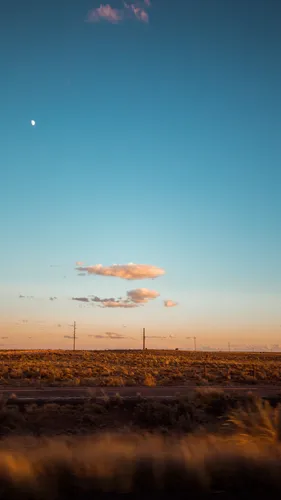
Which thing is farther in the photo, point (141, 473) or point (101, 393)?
point (101, 393)

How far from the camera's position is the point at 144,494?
7.30 meters

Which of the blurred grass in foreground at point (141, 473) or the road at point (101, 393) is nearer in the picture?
the blurred grass in foreground at point (141, 473)

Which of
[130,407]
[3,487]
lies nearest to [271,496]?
[3,487]

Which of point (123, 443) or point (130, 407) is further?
point (130, 407)

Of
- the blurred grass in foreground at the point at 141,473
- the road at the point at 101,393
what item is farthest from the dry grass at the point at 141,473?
the road at the point at 101,393

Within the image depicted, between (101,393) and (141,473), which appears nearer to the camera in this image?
(141,473)

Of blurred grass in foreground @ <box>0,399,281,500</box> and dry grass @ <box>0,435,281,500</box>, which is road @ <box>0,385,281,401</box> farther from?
dry grass @ <box>0,435,281,500</box>

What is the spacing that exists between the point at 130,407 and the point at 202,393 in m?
3.49

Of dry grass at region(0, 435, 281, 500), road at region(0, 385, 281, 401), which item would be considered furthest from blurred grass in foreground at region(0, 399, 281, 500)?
road at region(0, 385, 281, 401)

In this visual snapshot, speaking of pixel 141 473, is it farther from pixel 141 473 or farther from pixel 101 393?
pixel 101 393

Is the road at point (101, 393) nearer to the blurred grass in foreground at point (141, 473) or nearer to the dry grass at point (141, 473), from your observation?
the blurred grass in foreground at point (141, 473)

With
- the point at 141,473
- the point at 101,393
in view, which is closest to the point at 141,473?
the point at 141,473

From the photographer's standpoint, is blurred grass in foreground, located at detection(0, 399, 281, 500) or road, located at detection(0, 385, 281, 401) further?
road, located at detection(0, 385, 281, 401)

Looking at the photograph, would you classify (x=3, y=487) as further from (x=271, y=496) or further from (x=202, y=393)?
(x=202, y=393)
